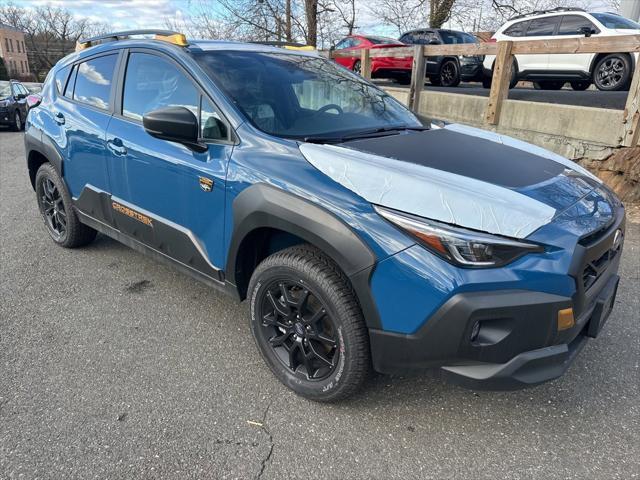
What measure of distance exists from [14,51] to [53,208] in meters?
76.2

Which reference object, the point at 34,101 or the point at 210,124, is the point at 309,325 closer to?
the point at 210,124

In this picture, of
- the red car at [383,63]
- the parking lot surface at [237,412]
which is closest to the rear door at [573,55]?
the red car at [383,63]

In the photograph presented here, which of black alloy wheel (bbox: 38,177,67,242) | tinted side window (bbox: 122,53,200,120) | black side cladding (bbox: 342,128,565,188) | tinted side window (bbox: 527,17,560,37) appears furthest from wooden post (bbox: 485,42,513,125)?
black alloy wheel (bbox: 38,177,67,242)

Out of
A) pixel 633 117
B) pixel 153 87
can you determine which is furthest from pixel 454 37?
pixel 153 87

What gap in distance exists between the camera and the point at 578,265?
194 cm

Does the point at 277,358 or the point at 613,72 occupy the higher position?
Result: the point at 613,72

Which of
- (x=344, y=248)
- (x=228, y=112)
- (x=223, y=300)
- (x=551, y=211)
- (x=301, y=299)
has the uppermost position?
(x=228, y=112)

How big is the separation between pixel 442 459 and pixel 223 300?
1954mm

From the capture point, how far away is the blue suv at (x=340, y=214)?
1.91 m

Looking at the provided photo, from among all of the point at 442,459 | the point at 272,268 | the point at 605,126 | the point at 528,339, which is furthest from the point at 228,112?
the point at 605,126

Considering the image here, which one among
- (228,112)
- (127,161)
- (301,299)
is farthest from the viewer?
(127,161)

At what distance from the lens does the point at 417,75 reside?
8344mm

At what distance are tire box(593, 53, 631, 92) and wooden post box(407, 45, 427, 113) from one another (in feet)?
10.5

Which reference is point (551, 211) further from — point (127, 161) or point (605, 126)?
point (605, 126)
